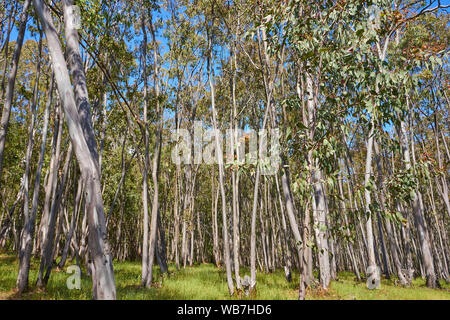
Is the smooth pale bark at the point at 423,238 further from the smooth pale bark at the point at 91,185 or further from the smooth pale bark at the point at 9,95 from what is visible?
the smooth pale bark at the point at 9,95

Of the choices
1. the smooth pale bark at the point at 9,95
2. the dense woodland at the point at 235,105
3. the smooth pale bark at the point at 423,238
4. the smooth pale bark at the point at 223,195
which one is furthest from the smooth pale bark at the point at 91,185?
the smooth pale bark at the point at 423,238

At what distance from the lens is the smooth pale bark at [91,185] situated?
10.0 ft

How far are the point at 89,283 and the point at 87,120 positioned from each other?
6290mm

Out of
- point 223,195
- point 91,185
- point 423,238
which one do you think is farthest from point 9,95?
point 423,238

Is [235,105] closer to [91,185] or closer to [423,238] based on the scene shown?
[91,185]

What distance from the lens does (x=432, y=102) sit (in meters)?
12.2

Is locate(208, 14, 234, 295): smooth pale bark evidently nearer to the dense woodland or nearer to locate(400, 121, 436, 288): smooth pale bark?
the dense woodland

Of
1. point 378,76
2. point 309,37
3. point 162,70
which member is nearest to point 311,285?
point 378,76

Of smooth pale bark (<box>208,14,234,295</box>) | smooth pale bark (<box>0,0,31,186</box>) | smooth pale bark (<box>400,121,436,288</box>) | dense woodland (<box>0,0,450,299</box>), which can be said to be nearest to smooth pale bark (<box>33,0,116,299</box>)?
dense woodland (<box>0,0,450,299</box>)

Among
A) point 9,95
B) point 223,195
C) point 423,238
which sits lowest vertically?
point 423,238

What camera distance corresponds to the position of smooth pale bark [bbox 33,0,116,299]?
306 cm

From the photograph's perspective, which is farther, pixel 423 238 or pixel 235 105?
pixel 423 238

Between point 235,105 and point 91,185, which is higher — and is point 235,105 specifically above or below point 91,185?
above

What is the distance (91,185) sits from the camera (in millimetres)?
3256
